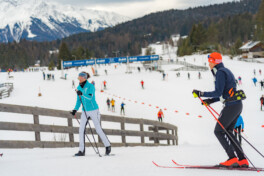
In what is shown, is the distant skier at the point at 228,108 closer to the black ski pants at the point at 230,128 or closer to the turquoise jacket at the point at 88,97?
the black ski pants at the point at 230,128

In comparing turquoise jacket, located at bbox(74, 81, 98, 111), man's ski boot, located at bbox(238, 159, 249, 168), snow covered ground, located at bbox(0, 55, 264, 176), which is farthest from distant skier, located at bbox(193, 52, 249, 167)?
turquoise jacket, located at bbox(74, 81, 98, 111)

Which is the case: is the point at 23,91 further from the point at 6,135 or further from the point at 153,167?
the point at 153,167

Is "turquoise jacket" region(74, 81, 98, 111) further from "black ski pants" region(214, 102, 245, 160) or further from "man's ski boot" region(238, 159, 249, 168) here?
"man's ski boot" region(238, 159, 249, 168)

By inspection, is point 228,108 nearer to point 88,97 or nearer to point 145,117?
point 88,97

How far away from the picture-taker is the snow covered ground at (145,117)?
5.04 m

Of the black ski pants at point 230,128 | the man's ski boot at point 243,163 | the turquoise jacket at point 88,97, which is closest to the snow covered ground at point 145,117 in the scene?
the man's ski boot at point 243,163

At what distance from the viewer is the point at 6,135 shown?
16.4 metres

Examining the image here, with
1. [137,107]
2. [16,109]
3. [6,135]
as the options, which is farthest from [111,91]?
[16,109]

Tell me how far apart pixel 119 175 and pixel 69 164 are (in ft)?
3.96

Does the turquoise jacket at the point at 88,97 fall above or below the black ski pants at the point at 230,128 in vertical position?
above

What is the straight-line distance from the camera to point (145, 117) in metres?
25.7

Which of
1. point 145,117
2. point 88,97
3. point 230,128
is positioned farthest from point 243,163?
point 145,117

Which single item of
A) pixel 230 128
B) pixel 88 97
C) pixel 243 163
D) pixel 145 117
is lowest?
pixel 145 117

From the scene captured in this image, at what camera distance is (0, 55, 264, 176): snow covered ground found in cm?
504
